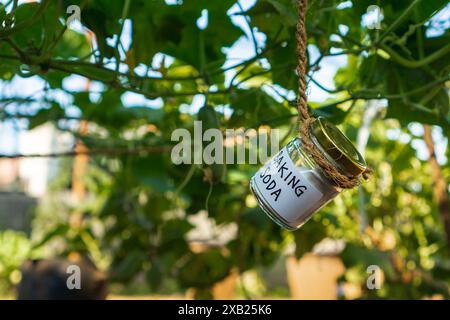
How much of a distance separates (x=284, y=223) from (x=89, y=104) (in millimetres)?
722

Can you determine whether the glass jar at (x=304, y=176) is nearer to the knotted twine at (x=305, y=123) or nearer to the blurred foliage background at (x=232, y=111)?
the knotted twine at (x=305, y=123)

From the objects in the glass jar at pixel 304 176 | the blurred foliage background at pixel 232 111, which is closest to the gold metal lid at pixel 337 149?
the glass jar at pixel 304 176

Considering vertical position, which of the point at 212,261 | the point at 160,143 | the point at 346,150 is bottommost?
the point at 346,150

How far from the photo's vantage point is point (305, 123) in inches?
19.7

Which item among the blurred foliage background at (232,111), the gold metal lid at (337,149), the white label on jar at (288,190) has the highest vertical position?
the blurred foliage background at (232,111)

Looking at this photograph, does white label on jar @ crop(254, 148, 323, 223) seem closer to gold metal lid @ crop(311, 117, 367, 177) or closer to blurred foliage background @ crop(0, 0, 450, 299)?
gold metal lid @ crop(311, 117, 367, 177)

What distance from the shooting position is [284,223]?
52 cm

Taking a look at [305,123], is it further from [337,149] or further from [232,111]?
[232,111]

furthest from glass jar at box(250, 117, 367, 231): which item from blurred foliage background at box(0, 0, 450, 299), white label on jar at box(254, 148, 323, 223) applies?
blurred foliage background at box(0, 0, 450, 299)

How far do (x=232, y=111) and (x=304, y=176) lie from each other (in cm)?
37

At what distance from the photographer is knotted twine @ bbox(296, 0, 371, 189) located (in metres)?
0.49

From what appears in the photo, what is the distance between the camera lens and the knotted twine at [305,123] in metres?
0.49
